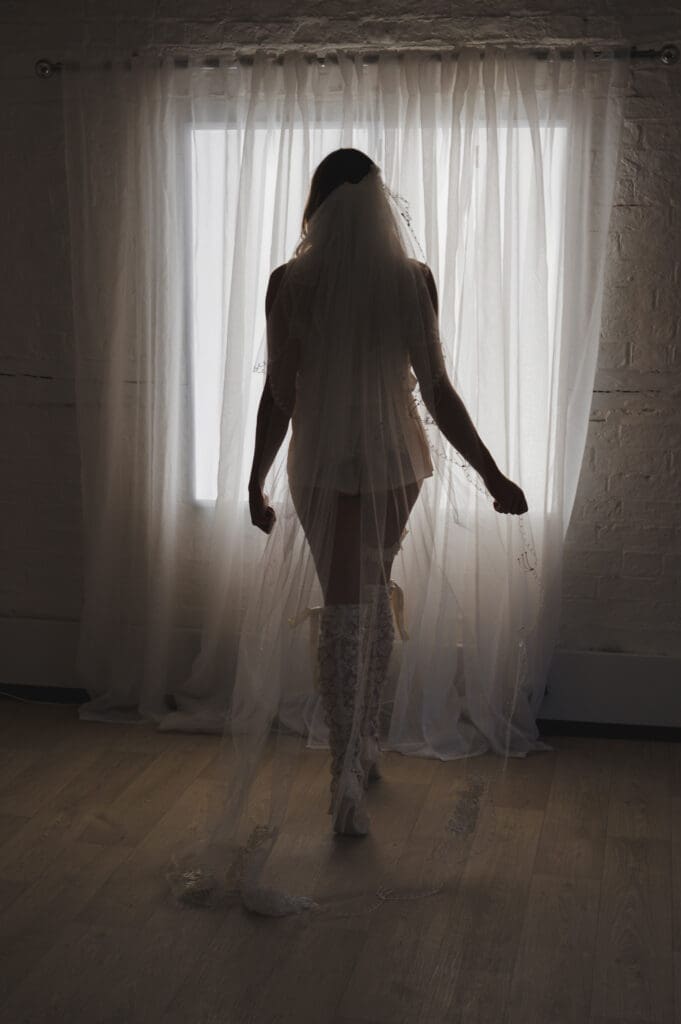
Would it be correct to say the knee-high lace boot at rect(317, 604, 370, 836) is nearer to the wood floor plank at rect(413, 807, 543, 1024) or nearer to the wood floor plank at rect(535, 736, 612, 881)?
the wood floor plank at rect(413, 807, 543, 1024)

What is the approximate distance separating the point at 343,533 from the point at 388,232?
64 centimetres

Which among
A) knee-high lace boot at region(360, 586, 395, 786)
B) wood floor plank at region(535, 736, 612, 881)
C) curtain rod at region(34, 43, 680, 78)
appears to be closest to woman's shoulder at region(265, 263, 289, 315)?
knee-high lace boot at region(360, 586, 395, 786)

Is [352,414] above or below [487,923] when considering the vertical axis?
above

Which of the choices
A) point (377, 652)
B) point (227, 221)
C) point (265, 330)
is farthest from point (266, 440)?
point (227, 221)

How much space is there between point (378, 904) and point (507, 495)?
0.90 meters

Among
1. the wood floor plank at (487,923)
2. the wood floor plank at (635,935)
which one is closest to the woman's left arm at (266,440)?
the wood floor plank at (487,923)

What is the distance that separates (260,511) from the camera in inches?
105

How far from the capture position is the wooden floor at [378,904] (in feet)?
7.04

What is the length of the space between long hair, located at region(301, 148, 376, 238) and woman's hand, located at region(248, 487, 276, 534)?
563 mm

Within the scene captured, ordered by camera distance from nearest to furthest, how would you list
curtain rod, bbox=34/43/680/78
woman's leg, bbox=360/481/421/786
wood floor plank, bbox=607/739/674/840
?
woman's leg, bbox=360/481/421/786 < wood floor plank, bbox=607/739/674/840 < curtain rod, bbox=34/43/680/78

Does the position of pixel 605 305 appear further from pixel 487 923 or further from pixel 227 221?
pixel 487 923

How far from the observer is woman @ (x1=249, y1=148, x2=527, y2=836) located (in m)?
2.56

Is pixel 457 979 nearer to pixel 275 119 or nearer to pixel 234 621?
pixel 234 621

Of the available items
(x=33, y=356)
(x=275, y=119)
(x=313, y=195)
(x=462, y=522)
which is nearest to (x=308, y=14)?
(x=275, y=119)
